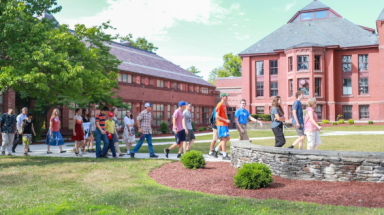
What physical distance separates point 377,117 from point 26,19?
36919 millimetres

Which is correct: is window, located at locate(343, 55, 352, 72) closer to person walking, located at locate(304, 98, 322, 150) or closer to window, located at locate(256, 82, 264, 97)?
window, located at locate(256, 82, 264, 97)

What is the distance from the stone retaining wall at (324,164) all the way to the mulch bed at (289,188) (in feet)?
0.52

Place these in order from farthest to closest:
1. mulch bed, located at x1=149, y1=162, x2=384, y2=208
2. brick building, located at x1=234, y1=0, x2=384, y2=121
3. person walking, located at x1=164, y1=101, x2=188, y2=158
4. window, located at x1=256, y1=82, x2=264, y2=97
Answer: window, located at x1=256, y1=82, x2=264, y2=97 → brick building, located at x1=234, y1=0, x2=384, y2=121 → person walking, located at x1=164, y1=101, x2=188, y2=158 → mulch bed, located at x1=149, y1=162, x2=384, y2=208

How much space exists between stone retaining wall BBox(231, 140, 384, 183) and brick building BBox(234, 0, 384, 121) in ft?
103

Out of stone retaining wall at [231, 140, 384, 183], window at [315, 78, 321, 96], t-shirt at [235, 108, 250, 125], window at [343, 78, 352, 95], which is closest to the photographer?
stone retaining wall at [231, 140, 384, 183]

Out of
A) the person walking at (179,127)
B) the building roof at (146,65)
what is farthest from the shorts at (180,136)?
the building roof at (146,65)

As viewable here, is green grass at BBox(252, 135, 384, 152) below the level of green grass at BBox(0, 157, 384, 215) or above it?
above

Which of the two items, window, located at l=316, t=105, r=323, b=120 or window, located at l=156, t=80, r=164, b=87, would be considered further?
window, located at l=316, t=105, r=323, b=120

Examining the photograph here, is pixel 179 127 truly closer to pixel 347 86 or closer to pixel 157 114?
pixel 157 114

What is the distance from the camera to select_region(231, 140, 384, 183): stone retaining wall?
20.2 feet

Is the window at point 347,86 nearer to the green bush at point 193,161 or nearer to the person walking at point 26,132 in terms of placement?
the green bush at point 193,161

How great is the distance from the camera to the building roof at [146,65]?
3262cm

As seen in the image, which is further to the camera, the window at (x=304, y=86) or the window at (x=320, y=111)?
the window at (x=320, y=111)

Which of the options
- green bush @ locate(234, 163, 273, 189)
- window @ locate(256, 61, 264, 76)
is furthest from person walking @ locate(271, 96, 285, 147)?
window @ locate(256, 61, 264, 76)
